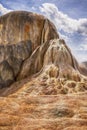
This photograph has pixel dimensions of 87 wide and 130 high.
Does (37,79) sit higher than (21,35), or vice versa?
(21,35)

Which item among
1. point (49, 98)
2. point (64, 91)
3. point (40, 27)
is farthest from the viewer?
point (40, 27)

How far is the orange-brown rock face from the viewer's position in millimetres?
12156

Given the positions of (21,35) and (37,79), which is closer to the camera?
(37,79)

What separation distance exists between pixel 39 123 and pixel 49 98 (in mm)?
3614

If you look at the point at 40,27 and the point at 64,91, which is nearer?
the point at 64,91

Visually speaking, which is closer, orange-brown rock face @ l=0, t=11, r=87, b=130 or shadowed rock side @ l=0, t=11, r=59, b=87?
orange-brown rock face @ l=0, t=11, r=87, b=130

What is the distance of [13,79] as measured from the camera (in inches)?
1262

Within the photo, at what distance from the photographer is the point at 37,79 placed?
27.5 meters

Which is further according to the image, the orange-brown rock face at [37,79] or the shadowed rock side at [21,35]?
the shadowed rock side at [21,35]

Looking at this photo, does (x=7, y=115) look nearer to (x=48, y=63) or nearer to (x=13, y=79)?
(x=48, y=63)

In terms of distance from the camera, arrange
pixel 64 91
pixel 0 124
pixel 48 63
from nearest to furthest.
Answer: pixel 0 124 → pixel 64 91 → pixel 48 63

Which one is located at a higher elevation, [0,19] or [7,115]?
[0,19]

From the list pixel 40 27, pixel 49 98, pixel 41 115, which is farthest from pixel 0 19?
pixel 41 115

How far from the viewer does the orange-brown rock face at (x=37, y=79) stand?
39.9ft
